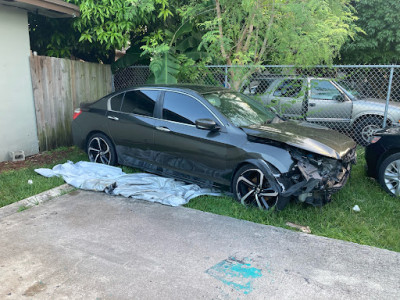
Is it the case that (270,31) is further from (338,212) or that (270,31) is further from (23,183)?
(23,183)

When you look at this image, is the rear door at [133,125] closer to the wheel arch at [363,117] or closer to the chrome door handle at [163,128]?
the chrome door handle at [163,128]

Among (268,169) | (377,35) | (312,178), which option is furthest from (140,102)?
(377,35)

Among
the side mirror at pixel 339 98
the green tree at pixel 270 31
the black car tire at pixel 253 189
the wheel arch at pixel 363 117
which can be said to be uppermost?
the green tree at pixel 270 31

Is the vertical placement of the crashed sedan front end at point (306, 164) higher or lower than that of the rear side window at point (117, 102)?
lower

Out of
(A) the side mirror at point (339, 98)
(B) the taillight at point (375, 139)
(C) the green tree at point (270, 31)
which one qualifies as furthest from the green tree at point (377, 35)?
(B) the taillight at point (375, 139)

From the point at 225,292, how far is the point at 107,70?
7.80 m

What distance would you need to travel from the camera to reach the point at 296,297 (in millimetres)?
2980

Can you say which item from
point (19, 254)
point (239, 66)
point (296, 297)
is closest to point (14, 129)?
point (19, 254)

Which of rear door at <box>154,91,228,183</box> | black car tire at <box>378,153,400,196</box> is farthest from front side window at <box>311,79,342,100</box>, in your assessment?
rear door at <box>154,91,228,183</box>

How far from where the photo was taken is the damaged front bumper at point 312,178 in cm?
430

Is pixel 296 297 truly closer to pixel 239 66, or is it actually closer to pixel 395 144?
pixel 395 144

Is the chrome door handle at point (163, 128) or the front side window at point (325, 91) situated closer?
the chrome door handle at point (163, 128)

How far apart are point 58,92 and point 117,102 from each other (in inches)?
96.2

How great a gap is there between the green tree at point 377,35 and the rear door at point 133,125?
398 inches
